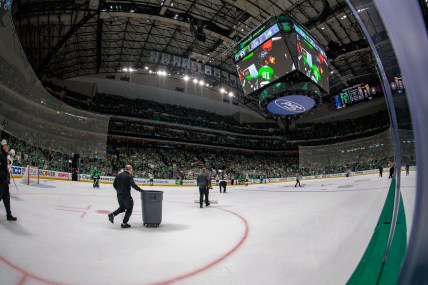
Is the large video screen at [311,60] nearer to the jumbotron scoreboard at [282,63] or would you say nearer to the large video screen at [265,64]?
the jumbotron scoreboard at [282,63]

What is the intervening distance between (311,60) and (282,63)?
1738 millimetres

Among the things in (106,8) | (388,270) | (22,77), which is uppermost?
(106,8)

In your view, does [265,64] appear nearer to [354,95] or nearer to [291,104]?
[291,104]

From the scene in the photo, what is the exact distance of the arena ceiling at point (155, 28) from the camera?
13.5 metres

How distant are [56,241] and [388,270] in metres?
3.24

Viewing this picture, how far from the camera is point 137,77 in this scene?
96.5ft

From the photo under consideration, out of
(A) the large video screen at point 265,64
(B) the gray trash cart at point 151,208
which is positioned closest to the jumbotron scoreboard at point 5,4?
(B) the gray trash cart at point 151,208

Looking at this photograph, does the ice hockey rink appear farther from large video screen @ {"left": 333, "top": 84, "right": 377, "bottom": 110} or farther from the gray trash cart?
large video screen @ {"left": 333, "top": 84, "right": 377, "bottom": 110}

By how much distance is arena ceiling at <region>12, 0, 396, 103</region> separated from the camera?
13.5 metres

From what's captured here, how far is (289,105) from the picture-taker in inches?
474

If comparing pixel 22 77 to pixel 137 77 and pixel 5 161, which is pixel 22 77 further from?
pixel 137 77

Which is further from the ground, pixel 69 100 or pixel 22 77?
pixel 69 100

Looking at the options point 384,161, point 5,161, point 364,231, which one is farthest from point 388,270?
point 384,161

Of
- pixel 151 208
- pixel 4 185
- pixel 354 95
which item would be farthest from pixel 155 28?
pixel 151 208
